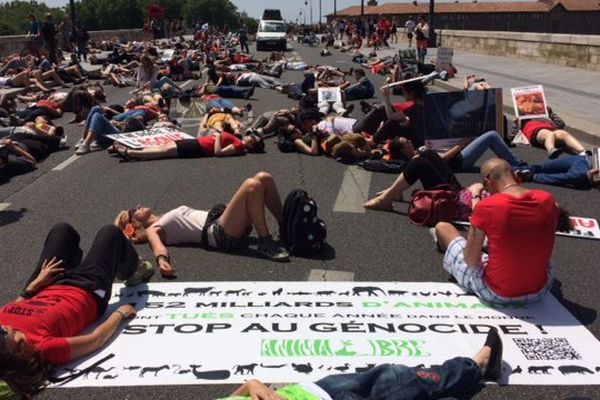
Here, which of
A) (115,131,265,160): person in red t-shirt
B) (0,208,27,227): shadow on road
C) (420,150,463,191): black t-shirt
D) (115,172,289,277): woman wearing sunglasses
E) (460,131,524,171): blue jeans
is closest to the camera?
(115,172,289,277): woman wearing sunglasses

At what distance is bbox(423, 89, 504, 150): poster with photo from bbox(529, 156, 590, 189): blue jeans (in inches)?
37.3

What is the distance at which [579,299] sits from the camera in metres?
4.67

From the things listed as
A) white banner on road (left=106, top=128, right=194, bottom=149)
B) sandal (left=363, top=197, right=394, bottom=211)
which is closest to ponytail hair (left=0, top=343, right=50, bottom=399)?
sandal (left=363, top=197, right=394, bottom=211)

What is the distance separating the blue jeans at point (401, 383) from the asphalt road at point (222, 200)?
0.21 metres

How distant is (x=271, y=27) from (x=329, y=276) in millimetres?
43147

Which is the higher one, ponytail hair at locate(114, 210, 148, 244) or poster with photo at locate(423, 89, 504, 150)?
poster with photo at locate(423, 89, 504, 150)

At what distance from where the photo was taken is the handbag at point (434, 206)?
245 inches

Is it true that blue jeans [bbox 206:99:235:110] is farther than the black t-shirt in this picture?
Yes

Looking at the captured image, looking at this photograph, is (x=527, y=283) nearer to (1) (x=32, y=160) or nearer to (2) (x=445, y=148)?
(2) (x=445, y=148)

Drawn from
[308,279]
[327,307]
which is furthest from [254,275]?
[327,307]

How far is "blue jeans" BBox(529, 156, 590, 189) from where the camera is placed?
7699 mm

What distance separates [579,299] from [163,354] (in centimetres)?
311

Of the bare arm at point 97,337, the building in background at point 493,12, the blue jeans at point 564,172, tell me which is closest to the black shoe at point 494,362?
the bare arm at point 97,337

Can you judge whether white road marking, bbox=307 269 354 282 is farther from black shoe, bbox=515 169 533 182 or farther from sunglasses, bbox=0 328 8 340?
black shoe, bbox=515 169 533 182
